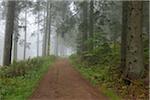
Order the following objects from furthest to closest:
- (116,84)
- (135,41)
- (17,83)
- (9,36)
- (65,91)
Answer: (9,36), (17,83), (116,84), (135,41), (65,91)

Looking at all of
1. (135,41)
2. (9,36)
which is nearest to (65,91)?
(135,41)

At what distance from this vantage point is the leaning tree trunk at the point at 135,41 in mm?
13133

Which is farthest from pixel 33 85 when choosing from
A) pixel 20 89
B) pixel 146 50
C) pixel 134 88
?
pixel 146 50

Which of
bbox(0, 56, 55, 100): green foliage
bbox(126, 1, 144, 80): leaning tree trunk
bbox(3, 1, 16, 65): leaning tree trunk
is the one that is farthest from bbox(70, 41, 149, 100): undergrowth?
bbox(3, 1, 16, 65): leaning tree trunk

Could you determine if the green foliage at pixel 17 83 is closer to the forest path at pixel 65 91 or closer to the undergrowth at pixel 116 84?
the forest path at pixel 65 91

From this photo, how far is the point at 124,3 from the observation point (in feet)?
52.5

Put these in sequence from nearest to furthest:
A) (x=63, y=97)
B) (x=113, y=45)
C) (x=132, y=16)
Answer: (x=63, y=97) → (x=132, y=16) → (x=113, y=45)

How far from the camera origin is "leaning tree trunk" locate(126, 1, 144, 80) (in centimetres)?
1313

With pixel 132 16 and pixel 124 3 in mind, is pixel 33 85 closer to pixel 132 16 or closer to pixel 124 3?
pixel 132 16

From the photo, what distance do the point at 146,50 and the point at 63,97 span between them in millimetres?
9177

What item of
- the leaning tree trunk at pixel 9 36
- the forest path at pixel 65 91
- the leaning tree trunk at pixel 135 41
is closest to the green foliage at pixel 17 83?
the forest path at pixel 65 91

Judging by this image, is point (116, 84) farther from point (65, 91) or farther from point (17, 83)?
point (17, 83)

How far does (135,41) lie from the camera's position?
13.1 metres

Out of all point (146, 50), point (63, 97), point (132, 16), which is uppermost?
point (132, 16)
